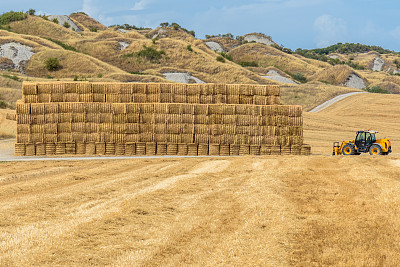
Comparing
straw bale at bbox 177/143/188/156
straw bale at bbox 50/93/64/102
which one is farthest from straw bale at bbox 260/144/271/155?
straw bale at bbox 50/93/64/102

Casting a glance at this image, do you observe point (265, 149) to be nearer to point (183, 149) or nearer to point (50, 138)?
point (183, 149)

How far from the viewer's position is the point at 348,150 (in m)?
28.3

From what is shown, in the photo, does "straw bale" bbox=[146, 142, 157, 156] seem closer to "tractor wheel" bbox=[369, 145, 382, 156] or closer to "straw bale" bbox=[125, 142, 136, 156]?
"straw bale" bbox=[125, 142, 136, 156]

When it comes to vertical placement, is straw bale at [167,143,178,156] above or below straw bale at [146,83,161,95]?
below

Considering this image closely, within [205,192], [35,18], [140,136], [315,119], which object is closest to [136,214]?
[205,192]

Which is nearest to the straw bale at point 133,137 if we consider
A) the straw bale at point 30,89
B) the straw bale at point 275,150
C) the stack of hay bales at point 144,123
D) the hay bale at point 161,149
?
the stack of hay bales at point 144,123

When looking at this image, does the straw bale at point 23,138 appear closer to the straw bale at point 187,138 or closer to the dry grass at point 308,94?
the straw bale at point 187,138

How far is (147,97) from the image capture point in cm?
2939

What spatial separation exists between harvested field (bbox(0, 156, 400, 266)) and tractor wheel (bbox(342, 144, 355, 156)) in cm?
1122

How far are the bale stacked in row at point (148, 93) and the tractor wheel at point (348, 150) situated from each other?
5599mm

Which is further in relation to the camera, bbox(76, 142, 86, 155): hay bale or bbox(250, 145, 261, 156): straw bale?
bbox(250, 145, 261, 156): straw bale

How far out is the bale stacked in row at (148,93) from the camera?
2866cm

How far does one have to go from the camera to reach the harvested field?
7527 millimetres

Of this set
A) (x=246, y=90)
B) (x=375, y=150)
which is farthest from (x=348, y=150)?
(x=246, y=90)
